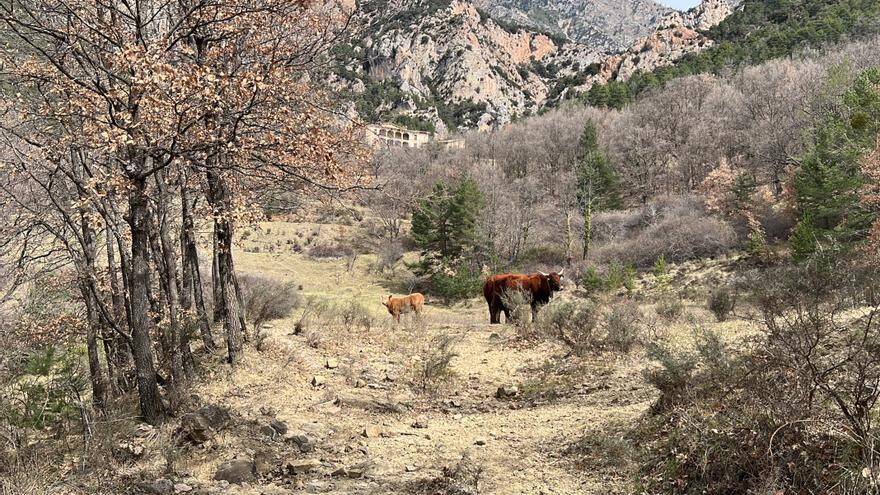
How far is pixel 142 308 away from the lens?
650 centimetres

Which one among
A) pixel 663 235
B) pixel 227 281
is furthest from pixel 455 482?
pixel 663 235

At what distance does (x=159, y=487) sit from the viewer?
506 cm

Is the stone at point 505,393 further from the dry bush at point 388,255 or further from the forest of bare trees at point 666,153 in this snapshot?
the dry bush at point 388,255

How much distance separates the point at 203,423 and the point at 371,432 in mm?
2071

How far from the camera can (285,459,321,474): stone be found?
5.61 metres

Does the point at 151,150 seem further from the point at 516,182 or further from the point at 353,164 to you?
the point at 516,182

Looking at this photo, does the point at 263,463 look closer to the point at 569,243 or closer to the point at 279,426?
the point at 279,426

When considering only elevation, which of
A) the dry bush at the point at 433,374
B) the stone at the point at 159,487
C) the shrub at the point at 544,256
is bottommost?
the shrub at the point at 544,256

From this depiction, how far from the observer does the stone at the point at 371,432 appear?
6828 mm

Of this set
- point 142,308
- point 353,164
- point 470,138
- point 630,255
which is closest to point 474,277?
point 630,255

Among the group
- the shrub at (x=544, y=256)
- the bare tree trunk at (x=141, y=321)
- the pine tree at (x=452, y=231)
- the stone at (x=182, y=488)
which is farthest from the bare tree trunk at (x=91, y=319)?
the shrub at (x=544, y=256)

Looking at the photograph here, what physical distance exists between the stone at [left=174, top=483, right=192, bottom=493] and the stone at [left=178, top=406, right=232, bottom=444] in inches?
35.6

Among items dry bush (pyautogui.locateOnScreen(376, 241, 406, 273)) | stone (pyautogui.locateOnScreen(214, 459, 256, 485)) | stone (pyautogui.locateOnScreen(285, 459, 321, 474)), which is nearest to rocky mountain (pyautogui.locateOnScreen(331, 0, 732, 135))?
dry bush (pyautogui.locateOnScreen(376, 241, 406, 273))

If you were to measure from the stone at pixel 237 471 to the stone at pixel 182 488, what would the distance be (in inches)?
11.1
